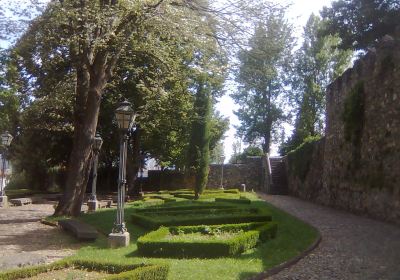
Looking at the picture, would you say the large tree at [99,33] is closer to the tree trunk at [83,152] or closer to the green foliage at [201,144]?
the tree trunk at [83,152]

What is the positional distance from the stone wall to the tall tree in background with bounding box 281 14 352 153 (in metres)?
22.1

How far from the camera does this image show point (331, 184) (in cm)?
1800

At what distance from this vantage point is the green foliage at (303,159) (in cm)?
2238

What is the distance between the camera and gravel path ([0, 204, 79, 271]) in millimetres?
8086

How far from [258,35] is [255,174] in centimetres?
2102

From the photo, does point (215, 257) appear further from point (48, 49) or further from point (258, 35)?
point (48, 49)

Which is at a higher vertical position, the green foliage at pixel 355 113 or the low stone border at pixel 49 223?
the green foliage at pixel 355 113

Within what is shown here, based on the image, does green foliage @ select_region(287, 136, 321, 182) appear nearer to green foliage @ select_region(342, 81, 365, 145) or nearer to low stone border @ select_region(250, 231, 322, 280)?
green foliage @ select_region(342, 81, 365, 145)

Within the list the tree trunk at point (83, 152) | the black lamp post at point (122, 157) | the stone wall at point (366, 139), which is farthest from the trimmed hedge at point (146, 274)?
the tree trunk at point (83, 152)

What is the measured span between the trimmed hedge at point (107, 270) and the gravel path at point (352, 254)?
194 cm

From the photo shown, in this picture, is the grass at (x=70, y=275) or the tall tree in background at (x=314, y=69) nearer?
the grass at (x=70, y=275)

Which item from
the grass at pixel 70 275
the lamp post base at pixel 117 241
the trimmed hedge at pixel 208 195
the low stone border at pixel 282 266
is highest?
the trimmed hedge at pixel 208 195

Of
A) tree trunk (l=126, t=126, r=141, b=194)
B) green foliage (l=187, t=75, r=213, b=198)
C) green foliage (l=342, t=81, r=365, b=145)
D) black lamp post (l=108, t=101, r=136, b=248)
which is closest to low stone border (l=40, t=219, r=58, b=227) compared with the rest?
black lamp post (l=108, t=101, r=136, b=248)

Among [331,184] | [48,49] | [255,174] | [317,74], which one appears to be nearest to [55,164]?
[255,174]
